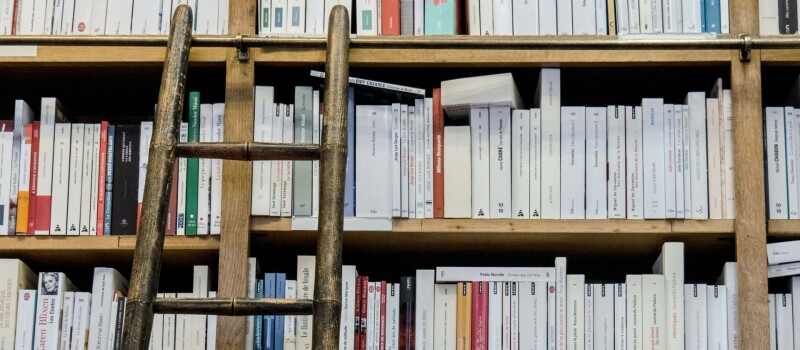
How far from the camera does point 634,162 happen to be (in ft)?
8.07

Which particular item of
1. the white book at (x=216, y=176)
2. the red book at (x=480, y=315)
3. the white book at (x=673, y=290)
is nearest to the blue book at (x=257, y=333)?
the white book at (x=216, y=176)

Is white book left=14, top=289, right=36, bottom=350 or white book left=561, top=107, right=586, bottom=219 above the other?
white book left=561, top=107, right=586, bottom=219

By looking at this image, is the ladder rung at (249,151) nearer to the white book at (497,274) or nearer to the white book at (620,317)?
the white book at (497,274)

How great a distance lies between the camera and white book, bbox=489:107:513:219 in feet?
8.02

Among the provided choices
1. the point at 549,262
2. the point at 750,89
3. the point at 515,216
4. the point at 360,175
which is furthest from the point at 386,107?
the point at 750,89

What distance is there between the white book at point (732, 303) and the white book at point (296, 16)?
91 cm

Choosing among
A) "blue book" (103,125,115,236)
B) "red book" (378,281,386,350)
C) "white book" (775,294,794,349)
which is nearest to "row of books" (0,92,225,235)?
"blue book" (103,125,115,236)

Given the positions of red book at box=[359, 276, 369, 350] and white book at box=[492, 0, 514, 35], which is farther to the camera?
white book at box=[492, 0, 514, 35]

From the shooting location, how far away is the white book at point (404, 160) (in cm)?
244

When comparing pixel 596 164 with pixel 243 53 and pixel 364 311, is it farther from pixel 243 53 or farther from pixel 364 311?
pixel 243 53

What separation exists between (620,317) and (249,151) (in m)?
0.74

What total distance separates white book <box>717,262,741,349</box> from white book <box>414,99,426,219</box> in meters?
0.56

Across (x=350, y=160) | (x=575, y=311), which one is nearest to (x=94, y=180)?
(x=350, y=160)

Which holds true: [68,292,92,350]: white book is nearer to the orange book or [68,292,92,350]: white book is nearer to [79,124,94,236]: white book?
[79,124,94,236]: white book
